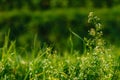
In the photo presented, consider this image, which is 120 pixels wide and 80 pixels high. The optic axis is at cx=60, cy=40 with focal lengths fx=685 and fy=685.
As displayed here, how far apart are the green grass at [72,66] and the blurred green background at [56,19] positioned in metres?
6.96

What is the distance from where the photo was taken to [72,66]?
5.87m

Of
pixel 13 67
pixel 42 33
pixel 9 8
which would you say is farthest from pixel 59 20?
pixel 13 67

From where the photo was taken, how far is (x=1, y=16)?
14.3 m

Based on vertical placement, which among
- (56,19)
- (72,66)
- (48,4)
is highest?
(48,4)

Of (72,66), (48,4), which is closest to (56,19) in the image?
(48,4)

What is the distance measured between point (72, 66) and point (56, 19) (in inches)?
317

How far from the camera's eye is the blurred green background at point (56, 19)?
13.6m

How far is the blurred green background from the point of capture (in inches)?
535

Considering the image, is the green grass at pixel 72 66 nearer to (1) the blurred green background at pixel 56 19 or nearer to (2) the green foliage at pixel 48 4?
(1) the blurred green background at pixel 56 19

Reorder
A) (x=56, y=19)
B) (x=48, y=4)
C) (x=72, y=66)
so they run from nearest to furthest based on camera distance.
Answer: (x=72, y=66) < (x=56, y=19) < (x=48, y=4)

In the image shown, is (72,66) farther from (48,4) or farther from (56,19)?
(48,4)

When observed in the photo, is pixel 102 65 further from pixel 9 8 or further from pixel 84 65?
pixel 9 8

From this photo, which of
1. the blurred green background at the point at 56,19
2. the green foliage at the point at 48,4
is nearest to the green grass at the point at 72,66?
the blurred green background at the point at 56,19

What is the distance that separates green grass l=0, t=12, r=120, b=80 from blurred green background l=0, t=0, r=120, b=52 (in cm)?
696
